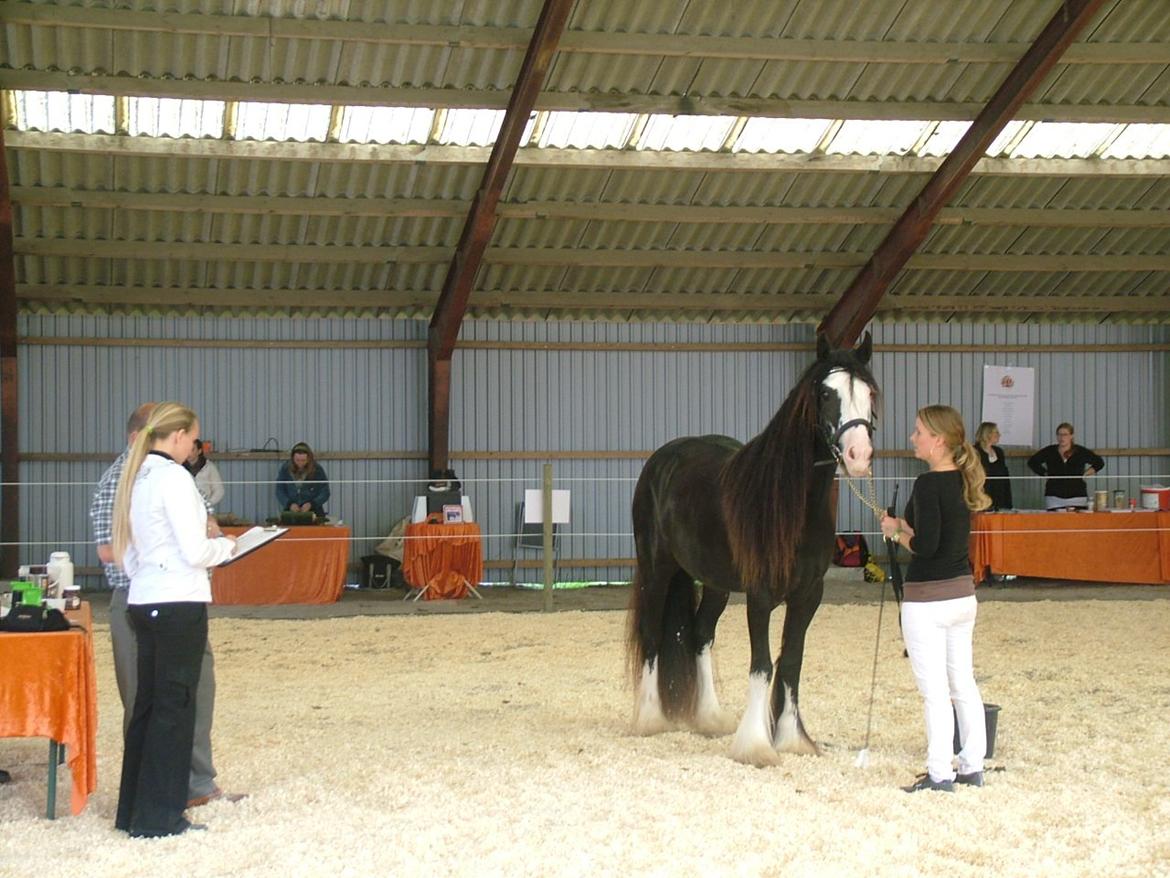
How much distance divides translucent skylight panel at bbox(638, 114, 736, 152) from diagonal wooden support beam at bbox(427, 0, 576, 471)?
122 cm

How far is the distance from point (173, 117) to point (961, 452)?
6962mm

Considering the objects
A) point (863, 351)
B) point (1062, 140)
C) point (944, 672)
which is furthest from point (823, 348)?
point (1062, 140)

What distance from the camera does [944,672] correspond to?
4.29 m

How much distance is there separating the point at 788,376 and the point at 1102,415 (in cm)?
325

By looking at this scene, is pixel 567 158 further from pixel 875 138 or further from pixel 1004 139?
pixel 1004 139

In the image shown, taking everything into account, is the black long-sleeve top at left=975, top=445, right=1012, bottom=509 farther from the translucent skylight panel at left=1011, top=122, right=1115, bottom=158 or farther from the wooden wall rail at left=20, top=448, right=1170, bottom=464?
the translucent skylight panel at left=1011, top=122, right=1115, bottom=158

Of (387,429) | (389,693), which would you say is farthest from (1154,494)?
(389,693)

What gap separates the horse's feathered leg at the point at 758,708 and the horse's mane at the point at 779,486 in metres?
0.11

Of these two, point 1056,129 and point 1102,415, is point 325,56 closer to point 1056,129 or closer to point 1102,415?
point 1056,129

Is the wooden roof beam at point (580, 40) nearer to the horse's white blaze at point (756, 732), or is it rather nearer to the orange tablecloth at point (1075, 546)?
the orange tablecloth at point (1075, 546)

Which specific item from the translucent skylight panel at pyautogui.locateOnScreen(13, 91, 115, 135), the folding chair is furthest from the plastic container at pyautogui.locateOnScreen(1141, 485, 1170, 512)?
the translucent skylight panel at pyautogui.locateOnScreen(13, 91, 115, 135)

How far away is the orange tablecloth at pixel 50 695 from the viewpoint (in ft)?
13.0

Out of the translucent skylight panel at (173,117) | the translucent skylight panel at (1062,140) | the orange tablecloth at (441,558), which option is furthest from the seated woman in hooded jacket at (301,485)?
the translucent skylight panel at (1062,140)

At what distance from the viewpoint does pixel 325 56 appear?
8.79 meters
